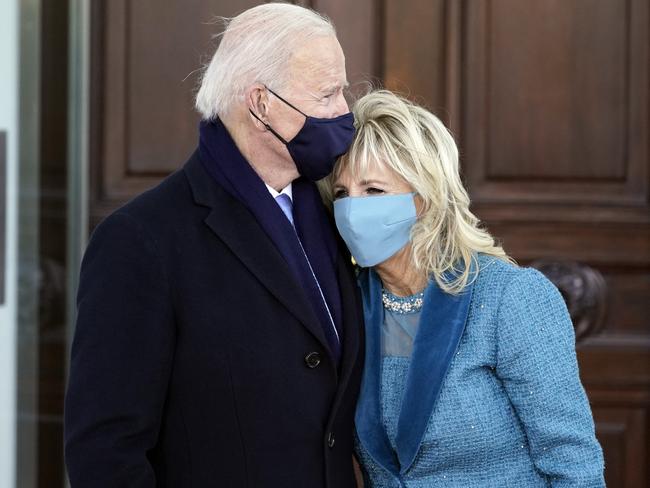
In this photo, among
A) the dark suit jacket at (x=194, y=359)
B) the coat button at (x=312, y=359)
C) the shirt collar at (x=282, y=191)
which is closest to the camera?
the dark suit jacket at (x=194, y=359)

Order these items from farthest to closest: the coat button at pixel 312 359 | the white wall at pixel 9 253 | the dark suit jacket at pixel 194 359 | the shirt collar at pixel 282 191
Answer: the white wall at pixel 9 253 < the shirt collar at pixel 282 191 < the coat button at pixel 312 359 < the dark suit jacket at pixel 194 359

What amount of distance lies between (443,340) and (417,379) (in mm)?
86

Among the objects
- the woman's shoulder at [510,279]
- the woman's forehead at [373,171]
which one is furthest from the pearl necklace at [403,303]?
the woman's forehead at [373,171]

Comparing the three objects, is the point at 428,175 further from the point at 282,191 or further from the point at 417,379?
the point at 417,379

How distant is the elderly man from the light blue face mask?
0.22 ft

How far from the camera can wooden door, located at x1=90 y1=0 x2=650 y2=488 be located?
301 centimetres

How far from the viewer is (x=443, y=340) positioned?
1.94 metres

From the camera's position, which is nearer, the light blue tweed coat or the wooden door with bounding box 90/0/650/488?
the light blue tweed coat

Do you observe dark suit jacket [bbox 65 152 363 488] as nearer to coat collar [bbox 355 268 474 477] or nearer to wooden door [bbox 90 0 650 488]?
coat collar [bbox 355 268 474 477]

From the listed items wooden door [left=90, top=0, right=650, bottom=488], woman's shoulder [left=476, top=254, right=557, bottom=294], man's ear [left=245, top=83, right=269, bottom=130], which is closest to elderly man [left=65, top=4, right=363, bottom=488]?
man's ear [left=245, top=83, right=269, bottom=130]

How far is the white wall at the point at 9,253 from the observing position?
296 cm

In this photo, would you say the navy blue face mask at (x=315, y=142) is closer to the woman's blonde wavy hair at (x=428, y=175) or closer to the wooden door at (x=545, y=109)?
the woman's blonde wavy hair at (x=428, y=175)

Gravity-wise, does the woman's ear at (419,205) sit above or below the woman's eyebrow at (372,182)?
below

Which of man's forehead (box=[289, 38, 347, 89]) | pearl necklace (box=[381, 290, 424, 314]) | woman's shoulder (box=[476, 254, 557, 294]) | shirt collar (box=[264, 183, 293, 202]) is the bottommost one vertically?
pearl necklace (box=[381, 290, 424, 314])
